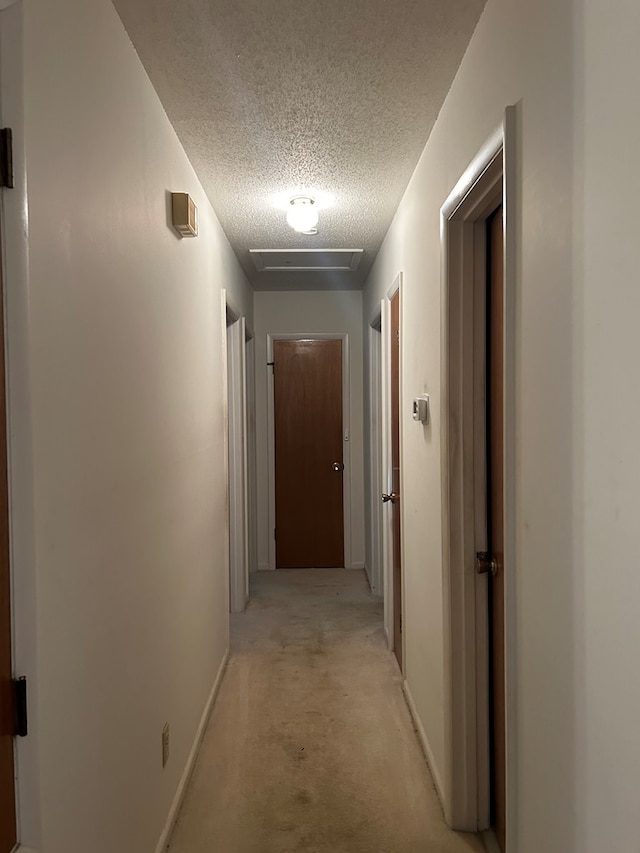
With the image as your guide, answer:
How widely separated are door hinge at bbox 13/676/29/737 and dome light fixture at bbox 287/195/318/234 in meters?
Answer: 2.47

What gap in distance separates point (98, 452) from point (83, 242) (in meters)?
0.46

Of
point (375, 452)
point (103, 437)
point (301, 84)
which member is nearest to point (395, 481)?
point (375, 452)

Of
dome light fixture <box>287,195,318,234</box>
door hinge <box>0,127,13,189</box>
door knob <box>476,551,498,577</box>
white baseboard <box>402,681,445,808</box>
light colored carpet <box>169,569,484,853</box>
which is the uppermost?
dome light fixture <box>287,195,318,234</box>

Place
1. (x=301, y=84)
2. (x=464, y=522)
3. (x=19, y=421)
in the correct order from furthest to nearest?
(x=464, y=522), (x=301, y=84), (x=19, y=421)

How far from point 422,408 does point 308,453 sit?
123 inches

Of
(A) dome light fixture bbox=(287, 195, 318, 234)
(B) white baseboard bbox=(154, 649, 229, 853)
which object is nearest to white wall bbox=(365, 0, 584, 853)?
(B) white baseboard bbox=(154, 649, 229, 853)

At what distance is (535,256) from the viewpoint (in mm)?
1236

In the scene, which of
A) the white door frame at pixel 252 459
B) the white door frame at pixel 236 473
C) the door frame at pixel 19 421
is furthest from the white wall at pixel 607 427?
the white door frame at pixel 252 459

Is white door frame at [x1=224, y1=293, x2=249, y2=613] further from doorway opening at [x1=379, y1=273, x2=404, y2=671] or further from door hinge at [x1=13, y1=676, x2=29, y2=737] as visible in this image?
door hinge at [x1=13, y1=676, x2=29, y2=737]

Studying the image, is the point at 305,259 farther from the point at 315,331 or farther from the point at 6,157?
the point at 6,157

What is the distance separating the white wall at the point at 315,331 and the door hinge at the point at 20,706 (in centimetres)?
437

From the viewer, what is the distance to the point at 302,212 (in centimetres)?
301

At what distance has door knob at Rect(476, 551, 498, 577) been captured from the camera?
199 centimetres

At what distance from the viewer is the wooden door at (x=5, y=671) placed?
1.02 meters
